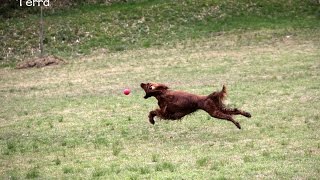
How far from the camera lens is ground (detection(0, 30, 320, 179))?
30.9 ft

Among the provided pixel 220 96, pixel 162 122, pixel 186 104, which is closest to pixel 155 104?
pixel 162 122

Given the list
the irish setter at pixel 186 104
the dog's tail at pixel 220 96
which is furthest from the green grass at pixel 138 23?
the dog's tail at pixel 220 96

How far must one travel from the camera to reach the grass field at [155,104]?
31.6 feet

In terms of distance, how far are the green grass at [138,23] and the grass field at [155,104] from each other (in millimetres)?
126

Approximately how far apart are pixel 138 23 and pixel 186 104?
22.3m

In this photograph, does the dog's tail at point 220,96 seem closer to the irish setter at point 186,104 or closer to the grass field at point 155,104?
the irish setter at point 186,104

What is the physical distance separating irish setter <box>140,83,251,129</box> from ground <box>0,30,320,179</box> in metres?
0.46


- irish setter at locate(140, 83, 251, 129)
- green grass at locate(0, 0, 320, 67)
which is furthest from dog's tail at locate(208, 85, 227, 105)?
green grass at locate(0, 0, 320, 67)

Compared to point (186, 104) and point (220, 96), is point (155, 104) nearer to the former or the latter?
point (186, 104)

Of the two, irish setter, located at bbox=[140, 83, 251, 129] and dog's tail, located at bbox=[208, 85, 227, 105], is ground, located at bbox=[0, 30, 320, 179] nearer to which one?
irish setter, located at bbox=[140, 83, 251, 129]

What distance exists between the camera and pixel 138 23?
3350cm

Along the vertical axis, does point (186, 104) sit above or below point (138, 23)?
above

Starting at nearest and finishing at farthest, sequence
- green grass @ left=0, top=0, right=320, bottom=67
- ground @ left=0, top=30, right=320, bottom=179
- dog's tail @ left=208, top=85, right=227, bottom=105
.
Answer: ground @ left=0, top=30, right=320, bottom=179 < dog's tail @ left=208, top=85, right=227, bottom=105 < green grass @ left=0, top=0, right=320, bottom=67

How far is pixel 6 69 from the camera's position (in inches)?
1063
